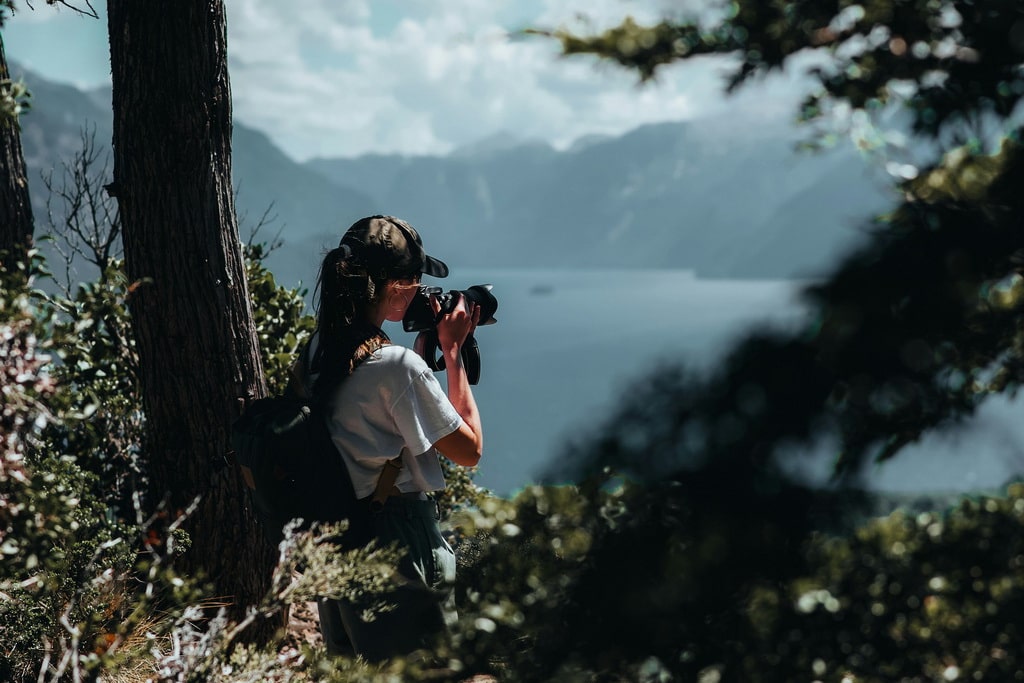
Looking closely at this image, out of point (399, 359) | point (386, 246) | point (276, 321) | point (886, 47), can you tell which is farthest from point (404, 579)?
point (276, 321)

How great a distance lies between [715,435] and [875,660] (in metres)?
0.44

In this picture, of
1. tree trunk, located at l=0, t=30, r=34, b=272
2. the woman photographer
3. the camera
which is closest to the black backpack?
the woman photographer

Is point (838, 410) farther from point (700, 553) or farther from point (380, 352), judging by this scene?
point (380, 352)

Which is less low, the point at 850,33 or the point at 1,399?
the point at 850,33

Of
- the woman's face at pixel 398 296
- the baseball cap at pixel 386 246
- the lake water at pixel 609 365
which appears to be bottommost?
the lake water at pixel 609 365

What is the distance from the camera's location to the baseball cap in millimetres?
2352

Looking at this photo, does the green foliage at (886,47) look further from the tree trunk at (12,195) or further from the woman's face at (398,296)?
the tree trunk at (12,195)

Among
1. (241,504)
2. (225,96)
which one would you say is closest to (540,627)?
(241,504)

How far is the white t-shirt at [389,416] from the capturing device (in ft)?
7.36

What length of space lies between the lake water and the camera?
0.55 feet

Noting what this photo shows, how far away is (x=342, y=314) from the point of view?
234cm

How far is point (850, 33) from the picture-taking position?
61.2 inches

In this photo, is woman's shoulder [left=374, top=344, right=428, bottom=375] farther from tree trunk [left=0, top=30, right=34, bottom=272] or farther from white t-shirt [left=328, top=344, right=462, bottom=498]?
tree trunk [left=0, top=30, right=34, bottom=272]

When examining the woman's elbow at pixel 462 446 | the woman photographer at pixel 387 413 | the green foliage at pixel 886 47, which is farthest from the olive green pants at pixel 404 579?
the green foliage at pixel 886 47
